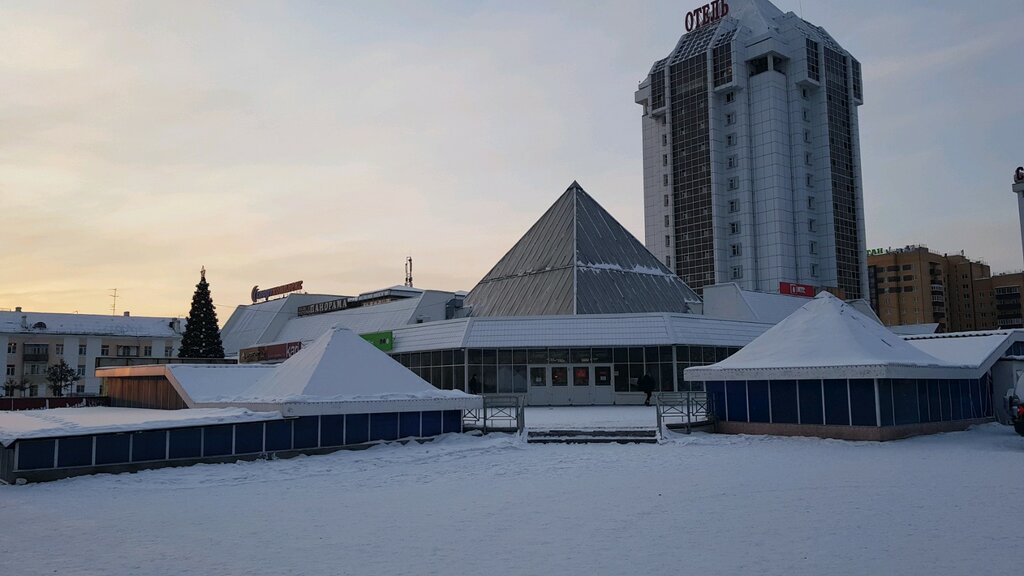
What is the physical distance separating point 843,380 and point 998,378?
11727mm

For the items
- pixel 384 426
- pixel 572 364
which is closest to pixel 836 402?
pixel 384 426

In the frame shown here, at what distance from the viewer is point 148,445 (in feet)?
64.0

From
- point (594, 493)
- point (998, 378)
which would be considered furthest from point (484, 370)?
point (594, 493)

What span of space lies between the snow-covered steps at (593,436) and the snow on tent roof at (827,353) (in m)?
4.12

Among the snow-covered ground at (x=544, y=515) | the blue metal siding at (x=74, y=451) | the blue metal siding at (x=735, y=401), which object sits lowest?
the snow-covered ground at (x=544, y=515)

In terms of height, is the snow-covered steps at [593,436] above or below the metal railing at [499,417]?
below

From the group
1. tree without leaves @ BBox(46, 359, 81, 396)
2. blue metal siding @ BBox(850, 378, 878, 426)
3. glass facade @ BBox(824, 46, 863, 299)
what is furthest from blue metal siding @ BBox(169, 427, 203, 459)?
glass facade @ BBox(824, 46, 863, 299)

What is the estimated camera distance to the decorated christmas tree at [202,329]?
6141 cm

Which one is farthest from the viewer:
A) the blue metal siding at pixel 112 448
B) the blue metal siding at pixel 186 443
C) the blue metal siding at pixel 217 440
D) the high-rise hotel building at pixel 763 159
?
the high-rise hotel building at pixel 763 159

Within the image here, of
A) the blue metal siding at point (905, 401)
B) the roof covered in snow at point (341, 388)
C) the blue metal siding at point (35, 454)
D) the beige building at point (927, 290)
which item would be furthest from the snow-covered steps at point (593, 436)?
the beige building at point (927, 290)

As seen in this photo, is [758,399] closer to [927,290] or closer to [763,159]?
[763,159]

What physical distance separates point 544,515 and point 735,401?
50.1 feet

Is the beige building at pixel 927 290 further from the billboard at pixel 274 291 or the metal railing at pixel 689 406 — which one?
the metal railing at pixel 689 406

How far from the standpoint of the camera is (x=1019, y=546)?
10289mm
